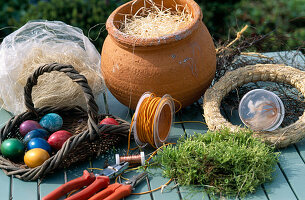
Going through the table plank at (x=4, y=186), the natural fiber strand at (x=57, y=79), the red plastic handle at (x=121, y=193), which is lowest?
Result: the table plank at (x=4, y=186)

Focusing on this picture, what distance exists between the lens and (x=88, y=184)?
9.14 ft

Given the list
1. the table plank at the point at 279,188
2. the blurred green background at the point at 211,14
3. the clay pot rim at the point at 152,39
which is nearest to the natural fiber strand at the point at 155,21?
the clay pot rim at the point at 152,39

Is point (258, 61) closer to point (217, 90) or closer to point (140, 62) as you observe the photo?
point (217, 90)

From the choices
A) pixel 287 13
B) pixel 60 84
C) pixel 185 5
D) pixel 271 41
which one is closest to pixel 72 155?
pixel 60 84

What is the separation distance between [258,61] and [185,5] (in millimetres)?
872

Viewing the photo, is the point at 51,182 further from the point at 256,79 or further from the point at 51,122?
the point at 256,79

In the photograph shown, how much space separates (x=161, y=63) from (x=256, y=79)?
75cm

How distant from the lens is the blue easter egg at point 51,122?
3.22 meters

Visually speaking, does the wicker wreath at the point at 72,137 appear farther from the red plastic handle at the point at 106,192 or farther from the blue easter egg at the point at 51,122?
the red plastic handle at the point at 106,192

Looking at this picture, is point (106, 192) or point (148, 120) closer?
point (106, 192)

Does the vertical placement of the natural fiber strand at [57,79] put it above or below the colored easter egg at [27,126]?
above

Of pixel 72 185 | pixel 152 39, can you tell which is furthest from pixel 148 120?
pixel 72 185

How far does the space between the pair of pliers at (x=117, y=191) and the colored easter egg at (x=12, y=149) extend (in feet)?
2.10

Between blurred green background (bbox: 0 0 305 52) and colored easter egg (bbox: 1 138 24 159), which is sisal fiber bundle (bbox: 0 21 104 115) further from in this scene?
blurred green background (bbox: 0 0 305 52)
